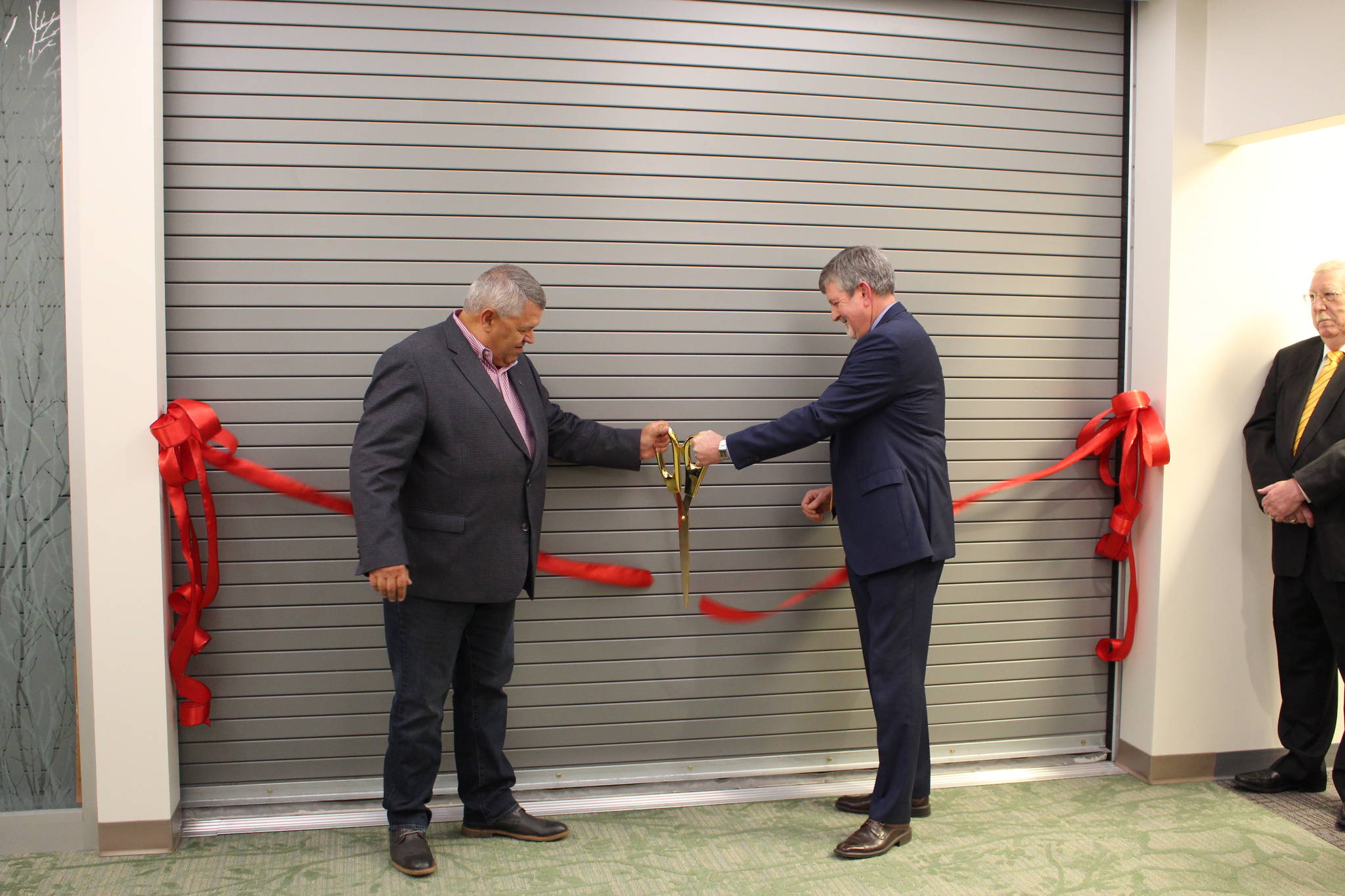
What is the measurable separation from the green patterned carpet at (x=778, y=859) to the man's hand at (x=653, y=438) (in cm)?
120

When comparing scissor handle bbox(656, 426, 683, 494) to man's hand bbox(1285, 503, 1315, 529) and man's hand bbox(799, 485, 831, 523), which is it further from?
man's hand bbox(1285, 503, 1315, 529)

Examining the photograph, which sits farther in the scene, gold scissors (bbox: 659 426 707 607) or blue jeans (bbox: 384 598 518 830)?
gold scissors (bbox: 659 426 707 607)

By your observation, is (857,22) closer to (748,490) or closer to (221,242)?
(748,490)

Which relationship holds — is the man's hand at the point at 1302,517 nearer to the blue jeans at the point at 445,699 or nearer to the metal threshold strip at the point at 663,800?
the metal threshold strip at the point at 663,800

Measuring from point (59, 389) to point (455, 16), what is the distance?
1.66 meters

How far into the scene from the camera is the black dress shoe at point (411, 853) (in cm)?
273

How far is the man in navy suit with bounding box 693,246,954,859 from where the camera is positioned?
9.32ft

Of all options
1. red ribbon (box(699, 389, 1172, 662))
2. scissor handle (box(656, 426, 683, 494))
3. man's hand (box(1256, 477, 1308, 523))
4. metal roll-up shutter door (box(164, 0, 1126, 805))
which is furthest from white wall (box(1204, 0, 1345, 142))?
scissor handle (box(656, 426, 683, 494))

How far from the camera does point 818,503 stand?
325 centimetres

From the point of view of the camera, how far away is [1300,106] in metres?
3.04

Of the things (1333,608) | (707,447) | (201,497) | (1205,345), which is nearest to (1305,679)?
(1333,608)

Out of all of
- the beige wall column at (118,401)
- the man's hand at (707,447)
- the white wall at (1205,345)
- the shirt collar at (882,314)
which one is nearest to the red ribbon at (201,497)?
the beige wall column at (118,401)

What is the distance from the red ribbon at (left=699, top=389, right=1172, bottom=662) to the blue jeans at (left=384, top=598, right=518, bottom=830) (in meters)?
0.77

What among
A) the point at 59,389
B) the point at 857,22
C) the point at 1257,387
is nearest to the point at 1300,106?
the point at 1257,387
